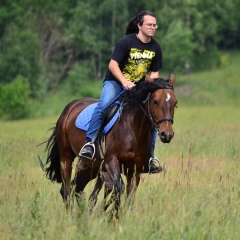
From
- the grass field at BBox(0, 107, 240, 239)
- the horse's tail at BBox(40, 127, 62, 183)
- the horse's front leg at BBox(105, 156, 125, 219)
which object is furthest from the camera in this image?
the horse's tail at BBox(40, 127, 62, 183)

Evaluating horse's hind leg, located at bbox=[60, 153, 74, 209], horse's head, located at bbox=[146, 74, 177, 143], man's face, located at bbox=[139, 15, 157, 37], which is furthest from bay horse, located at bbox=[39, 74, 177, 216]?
horse's hind leg, located at bbox=[60, 153, 74, 209]

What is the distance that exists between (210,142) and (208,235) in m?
9.48

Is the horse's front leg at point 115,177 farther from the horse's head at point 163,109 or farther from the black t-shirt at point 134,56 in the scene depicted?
the black t-shirt at point 134,56

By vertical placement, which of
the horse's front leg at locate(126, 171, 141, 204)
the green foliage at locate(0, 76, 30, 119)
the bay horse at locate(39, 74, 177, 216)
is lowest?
the green foliage at locate(0, 76, 30, 119)

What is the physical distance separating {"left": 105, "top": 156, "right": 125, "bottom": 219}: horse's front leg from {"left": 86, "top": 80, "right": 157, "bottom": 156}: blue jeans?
69 cm

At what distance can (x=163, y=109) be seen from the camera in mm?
9688

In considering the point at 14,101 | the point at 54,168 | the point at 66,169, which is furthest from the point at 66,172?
the point at 14,101

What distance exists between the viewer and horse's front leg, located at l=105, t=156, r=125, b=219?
32.3 feet

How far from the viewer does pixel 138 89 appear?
10211 mm

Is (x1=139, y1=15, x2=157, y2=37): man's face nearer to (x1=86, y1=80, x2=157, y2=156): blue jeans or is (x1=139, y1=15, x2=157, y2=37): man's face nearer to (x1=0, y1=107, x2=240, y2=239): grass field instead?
(x1=86, y1=80, x2=157, y2=156): blue jeans

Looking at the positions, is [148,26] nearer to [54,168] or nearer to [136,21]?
[136,21]

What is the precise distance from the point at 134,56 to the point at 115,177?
1607 mm

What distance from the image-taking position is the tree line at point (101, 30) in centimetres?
7156

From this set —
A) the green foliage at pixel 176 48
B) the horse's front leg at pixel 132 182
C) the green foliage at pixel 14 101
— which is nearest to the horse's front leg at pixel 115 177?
the horse's front leg at pixel 132 182
